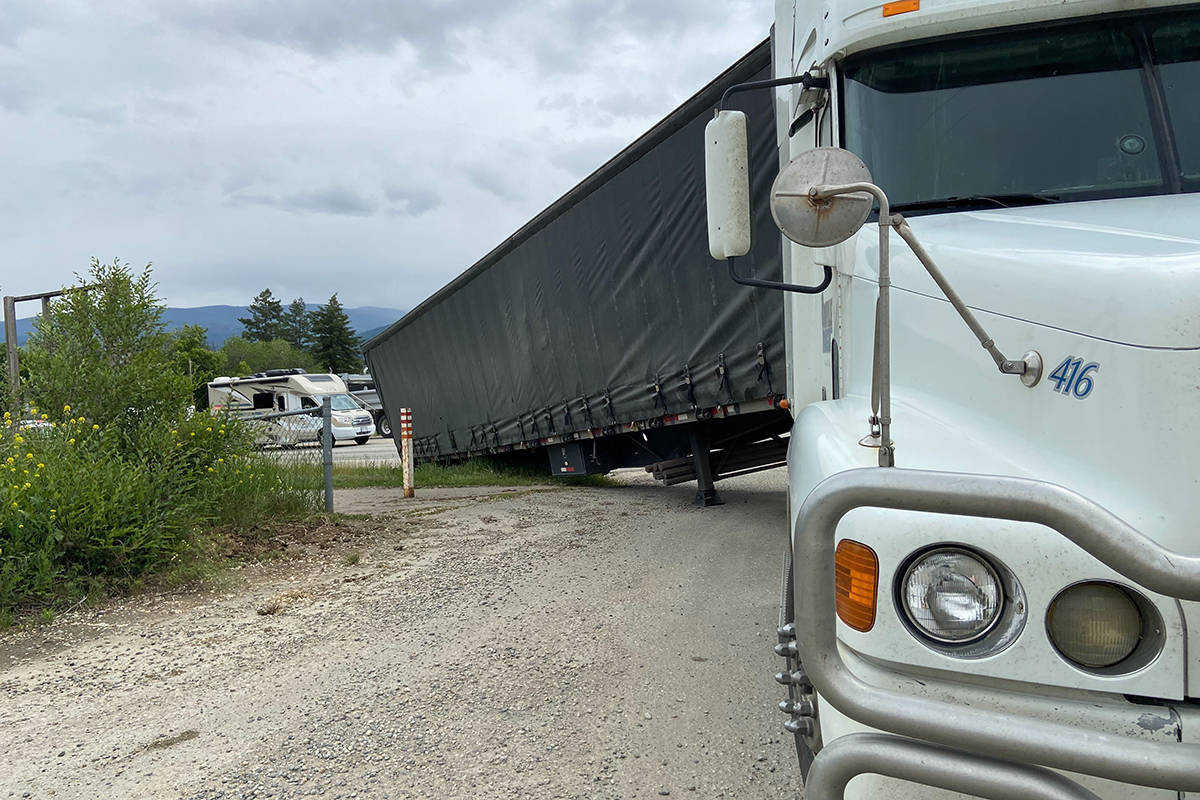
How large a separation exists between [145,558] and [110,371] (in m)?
1.83

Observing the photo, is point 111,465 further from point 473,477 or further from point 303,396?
point 303,396

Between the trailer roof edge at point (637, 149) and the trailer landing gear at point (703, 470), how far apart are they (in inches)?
120

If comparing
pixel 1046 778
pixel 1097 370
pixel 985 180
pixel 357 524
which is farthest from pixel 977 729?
pixel 357 524

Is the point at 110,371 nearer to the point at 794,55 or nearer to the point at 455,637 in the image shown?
the point at 455,637

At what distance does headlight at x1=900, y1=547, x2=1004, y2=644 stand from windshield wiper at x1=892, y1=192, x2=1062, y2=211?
164 cm

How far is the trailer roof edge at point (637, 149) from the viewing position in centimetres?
775

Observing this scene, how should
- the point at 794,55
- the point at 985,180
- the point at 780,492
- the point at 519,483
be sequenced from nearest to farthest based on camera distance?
the point at 985,180 < the point at 794,55 < the point at 780,492 < the point at 519,483

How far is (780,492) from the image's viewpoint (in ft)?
38.4

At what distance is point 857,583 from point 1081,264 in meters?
0.98

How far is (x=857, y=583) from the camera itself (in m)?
1.97

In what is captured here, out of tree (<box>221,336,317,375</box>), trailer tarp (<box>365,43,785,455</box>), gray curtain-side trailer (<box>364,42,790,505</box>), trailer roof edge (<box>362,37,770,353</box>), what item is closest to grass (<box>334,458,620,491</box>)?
gray curtain-side trailer (<box>364,42,790,505</box>)

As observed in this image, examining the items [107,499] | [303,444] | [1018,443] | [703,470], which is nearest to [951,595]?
[1018,443]

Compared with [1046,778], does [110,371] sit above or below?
above

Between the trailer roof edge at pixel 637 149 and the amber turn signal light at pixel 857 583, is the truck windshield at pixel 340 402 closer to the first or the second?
the trailer roof edge at pixel 637 149
